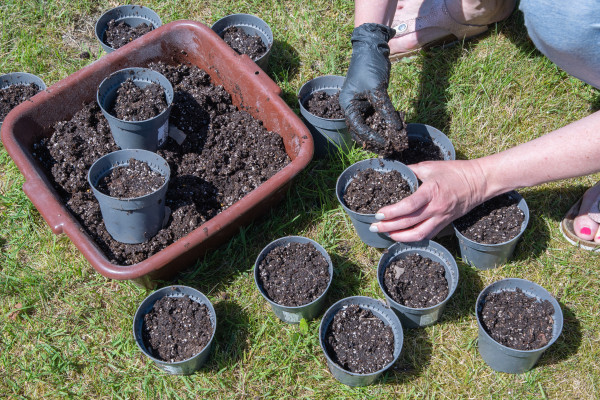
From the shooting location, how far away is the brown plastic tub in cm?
233

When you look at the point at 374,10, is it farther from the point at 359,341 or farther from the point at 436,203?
the point at 359,341

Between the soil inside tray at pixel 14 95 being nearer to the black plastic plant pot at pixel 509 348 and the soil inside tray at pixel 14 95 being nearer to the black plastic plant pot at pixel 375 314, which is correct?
the black plastic plant pot at pixel 375 314

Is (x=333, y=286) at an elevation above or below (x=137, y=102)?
below

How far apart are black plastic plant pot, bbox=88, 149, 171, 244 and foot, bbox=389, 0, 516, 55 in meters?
1.73

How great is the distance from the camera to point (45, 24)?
3.68 meters

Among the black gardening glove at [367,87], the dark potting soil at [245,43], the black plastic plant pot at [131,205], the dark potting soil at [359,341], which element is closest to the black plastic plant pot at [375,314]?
the dark potting soil at [359,341]

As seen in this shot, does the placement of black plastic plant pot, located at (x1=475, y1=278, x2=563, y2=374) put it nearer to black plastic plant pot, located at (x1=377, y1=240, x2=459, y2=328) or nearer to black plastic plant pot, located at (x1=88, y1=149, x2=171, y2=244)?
black plastic plant pot, located at (x1=377, y1=240, x2=459, y2=328)

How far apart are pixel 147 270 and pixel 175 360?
38cm

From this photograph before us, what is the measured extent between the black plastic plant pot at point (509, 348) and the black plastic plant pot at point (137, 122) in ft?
5.33

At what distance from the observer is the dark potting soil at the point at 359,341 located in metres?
2.25

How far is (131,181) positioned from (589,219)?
83.7 inches

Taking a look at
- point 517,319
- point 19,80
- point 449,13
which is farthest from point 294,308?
point 19,80

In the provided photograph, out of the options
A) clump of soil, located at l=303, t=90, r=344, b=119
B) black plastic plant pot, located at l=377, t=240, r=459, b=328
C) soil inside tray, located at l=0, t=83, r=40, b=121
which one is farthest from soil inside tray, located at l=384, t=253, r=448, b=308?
soil inside tray, located at l=0, t=83, r=40, b=121

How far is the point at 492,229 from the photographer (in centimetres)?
251
